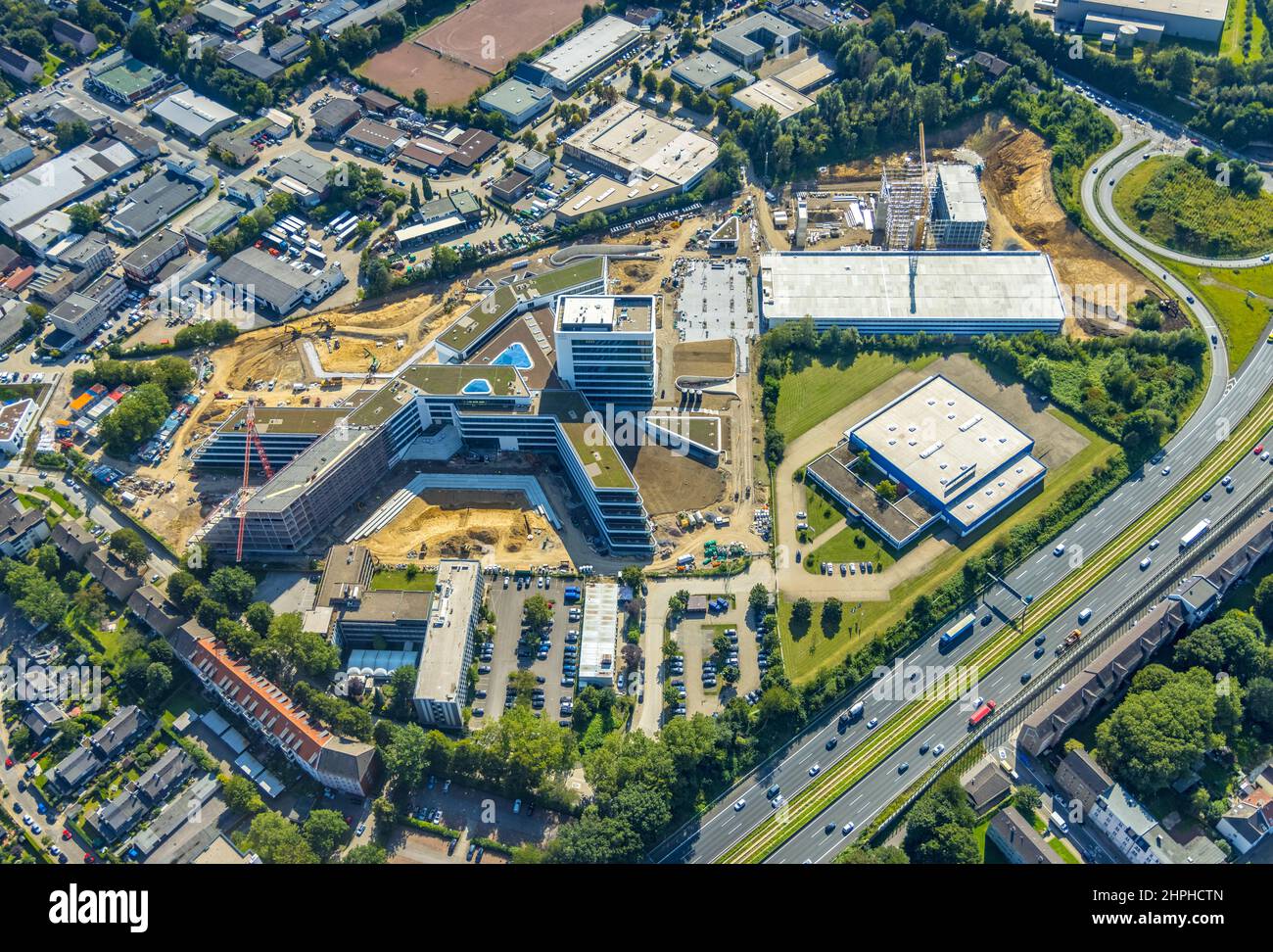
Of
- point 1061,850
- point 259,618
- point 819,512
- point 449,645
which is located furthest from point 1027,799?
point 259,618

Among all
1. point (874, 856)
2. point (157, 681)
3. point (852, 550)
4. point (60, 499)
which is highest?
point (60, 499)

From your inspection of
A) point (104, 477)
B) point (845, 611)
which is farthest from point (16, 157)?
point (845, 611)

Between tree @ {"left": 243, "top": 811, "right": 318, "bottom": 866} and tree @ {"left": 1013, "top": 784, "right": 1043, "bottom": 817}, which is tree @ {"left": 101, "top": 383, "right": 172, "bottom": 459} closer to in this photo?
tree @ {"left": 243, "top": 811, "right": 318, "bottom": 866}

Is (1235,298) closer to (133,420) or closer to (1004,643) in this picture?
(1004,643)

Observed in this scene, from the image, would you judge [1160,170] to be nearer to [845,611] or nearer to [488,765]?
[845,611]

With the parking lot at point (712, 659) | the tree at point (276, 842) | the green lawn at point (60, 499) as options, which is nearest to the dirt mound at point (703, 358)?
the parking lot at point (712, 659)

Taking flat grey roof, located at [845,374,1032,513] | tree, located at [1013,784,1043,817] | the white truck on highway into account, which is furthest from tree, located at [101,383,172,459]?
the white truck on highway

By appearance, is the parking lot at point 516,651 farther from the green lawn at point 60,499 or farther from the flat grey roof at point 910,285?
the green lawn at point 60,499

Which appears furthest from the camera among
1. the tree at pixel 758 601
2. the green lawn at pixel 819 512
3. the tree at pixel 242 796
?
the green lawn at pixel 819 512
